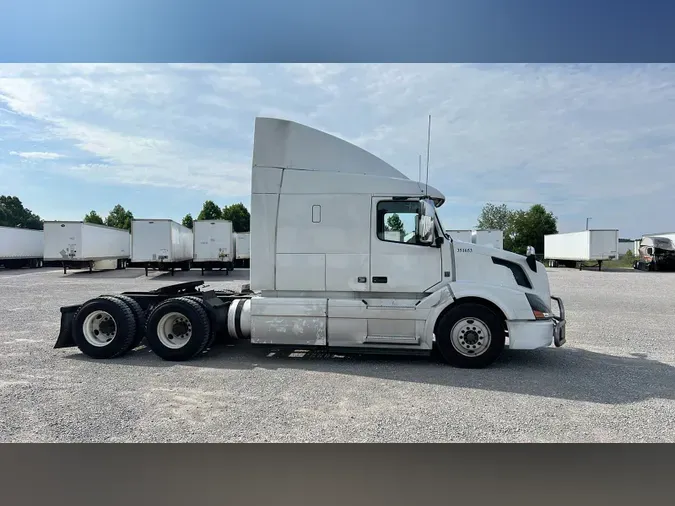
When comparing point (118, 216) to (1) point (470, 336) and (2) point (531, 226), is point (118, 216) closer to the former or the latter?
(2) point (531, 226)

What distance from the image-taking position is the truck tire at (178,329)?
22.2 ft

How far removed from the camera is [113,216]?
75.0 metres

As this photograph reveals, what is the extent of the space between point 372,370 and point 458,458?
279 centimetres

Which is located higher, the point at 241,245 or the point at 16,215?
the point at 16,215

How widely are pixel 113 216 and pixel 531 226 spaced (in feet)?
234

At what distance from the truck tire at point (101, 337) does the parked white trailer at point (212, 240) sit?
1997cm

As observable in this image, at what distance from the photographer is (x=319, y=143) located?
22.4 feet

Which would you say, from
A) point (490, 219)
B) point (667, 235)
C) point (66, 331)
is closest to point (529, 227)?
point (490, 219)

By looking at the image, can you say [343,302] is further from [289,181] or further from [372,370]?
[289,181]

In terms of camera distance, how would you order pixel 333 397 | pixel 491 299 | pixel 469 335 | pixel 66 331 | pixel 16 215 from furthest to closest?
1. pixel 16 215
2. pixel 66 331
3. pixel 469 335
4. pixel 491 299
5. pixel 333 397

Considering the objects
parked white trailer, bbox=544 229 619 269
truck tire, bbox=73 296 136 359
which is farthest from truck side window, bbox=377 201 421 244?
parked white trailer, bbox=544 229 619 269

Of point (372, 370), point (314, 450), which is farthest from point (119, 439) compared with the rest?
point (372, 370)

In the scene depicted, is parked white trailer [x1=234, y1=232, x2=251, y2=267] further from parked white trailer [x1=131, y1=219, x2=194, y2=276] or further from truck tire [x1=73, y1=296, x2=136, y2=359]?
truck tire [x1=73, y1=296, x2=136, y2=359]

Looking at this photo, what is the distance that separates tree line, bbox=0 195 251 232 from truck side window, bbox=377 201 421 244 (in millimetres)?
54012
